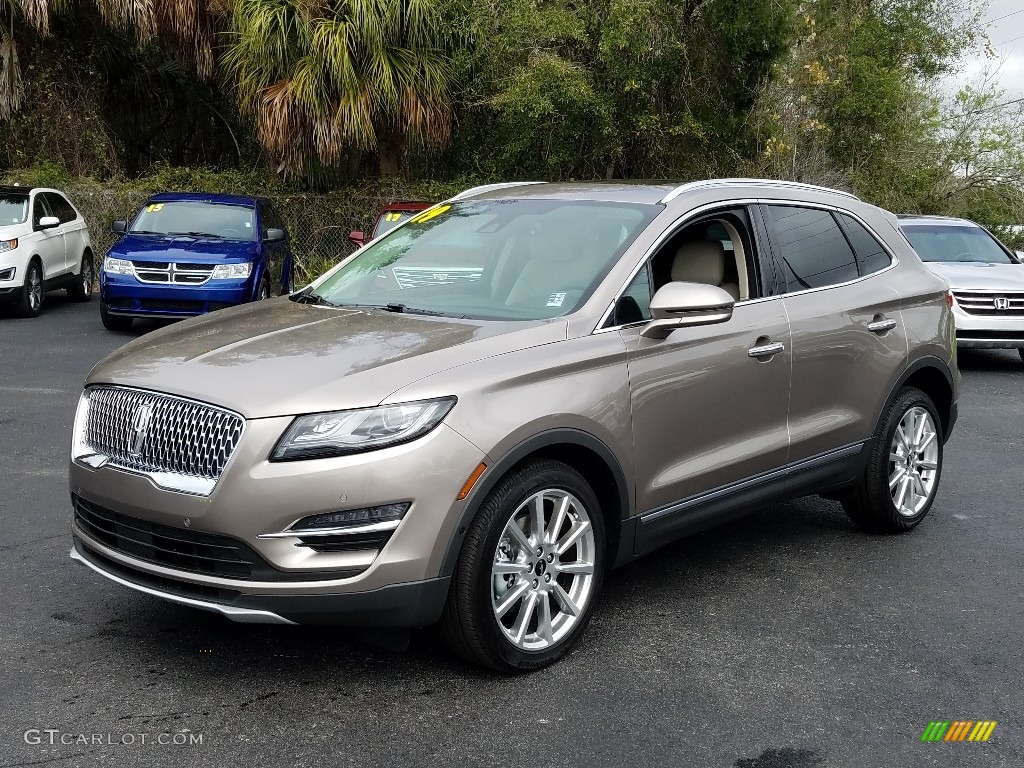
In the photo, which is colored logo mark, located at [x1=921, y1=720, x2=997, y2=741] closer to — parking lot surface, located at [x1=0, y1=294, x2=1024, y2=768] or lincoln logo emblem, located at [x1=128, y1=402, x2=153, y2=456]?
parking lot surface, located at [x1=0, y1=294, x2=1024, y2=768]

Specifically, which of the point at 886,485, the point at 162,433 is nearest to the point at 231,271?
the point at 886,485

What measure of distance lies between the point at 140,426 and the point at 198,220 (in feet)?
36.4

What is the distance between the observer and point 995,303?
12773 millimetres

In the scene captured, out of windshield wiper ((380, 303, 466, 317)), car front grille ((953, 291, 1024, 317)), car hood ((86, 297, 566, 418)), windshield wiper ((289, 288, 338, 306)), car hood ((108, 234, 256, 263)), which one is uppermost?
windshield wiper ((380, 303, 466, 317))

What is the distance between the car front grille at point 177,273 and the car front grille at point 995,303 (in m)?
8.29

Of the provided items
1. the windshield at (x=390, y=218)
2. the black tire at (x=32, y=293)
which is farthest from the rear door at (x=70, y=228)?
the windshield at (x=390, y=218)

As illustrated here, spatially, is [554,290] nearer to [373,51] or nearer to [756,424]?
[756,424]

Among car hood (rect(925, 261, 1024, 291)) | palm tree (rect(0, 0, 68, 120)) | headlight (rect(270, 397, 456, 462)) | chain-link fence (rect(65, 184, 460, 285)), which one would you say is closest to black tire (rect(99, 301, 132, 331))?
chain-link fence (rect(65, 184, 460, 285))

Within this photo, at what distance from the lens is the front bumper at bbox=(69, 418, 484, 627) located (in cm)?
371

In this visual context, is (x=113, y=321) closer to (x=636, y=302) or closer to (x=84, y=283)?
(x=84, y=283)

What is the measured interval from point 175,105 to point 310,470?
21.0 m

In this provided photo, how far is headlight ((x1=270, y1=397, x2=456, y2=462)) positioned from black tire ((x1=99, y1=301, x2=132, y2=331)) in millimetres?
10828

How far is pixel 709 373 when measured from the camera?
481cm

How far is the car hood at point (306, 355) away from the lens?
3809mm
